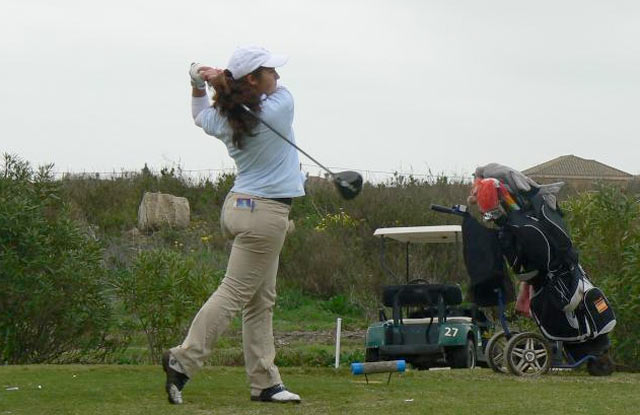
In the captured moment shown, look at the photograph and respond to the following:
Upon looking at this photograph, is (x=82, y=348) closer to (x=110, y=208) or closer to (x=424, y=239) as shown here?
(x=424, y=239)

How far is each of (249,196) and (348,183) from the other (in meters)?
0.58

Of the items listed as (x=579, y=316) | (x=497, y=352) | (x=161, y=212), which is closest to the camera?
(x=579, y=316)

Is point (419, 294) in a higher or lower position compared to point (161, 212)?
lower

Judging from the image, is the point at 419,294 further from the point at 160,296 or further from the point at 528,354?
the point at 528,354

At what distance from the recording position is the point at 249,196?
6.57 meters

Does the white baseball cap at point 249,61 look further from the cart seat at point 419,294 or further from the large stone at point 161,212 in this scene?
the large stone at point 161,212

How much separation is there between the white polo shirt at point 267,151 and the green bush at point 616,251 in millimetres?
4169

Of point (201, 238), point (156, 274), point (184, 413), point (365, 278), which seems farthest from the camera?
point (201, 238)

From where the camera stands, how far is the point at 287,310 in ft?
79.4

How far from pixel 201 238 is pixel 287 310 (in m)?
4.94

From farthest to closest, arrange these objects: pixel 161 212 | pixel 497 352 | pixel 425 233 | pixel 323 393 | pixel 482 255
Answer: pixel 161 212 < pixel 425 233 < pixel 497 352 < pixel 482 255 < pixel 323 393

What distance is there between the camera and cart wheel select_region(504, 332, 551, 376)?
8781 mm

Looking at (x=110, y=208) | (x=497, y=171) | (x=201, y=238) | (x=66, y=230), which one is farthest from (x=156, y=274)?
(x=110, y=208)

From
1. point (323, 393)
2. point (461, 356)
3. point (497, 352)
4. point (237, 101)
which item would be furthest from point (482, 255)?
point (461, 356)
